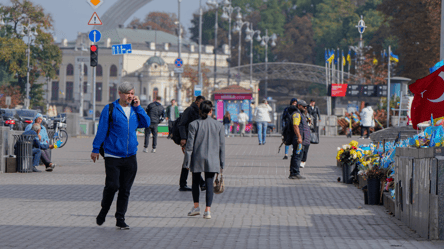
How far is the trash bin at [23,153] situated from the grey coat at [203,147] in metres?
7.70

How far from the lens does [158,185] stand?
13469 mm

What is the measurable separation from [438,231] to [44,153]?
36.3 feet

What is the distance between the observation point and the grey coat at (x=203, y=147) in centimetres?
940

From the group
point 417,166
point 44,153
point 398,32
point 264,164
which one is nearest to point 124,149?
point 417,166

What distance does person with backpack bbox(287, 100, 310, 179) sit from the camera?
48.6 ft

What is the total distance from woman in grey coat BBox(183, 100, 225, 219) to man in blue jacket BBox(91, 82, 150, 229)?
104cm

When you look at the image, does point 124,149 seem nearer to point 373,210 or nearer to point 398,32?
point 373,210

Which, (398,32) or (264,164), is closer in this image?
(264,164)

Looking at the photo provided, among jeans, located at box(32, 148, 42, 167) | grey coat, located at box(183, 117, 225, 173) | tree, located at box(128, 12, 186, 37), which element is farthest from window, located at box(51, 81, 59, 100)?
grey coat, located at box(183, 117, 225, 173)

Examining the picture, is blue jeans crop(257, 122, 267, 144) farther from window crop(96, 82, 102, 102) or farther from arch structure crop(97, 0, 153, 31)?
window crop(96, 82, 102, 102)

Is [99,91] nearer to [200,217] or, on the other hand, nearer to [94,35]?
[94,35]

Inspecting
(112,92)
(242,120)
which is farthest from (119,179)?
(112,92)

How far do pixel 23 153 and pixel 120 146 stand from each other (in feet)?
28.0

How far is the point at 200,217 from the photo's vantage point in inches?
378
